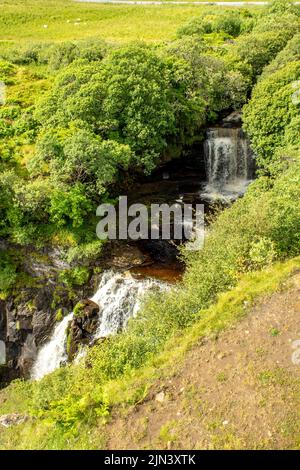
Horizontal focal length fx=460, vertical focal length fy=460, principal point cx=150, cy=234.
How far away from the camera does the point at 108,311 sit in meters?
27.6

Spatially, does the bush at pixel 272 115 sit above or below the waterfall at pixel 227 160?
above

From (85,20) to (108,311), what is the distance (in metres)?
66.3

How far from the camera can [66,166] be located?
30.6 m

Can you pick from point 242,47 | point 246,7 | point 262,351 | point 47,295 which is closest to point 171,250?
point 47,295

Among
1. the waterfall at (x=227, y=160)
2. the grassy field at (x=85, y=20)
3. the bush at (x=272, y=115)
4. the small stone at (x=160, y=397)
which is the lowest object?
the small stone at (x=160, y=397)

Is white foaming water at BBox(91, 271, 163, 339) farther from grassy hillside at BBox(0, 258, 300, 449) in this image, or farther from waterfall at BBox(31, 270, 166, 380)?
grassy hillside at BBox(0, 258, 300, 449)

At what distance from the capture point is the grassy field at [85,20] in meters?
69.1

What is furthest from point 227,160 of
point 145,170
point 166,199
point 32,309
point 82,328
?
point 32,309

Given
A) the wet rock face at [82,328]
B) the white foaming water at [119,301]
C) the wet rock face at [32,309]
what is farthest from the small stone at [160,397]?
the wet rock face at [32,309]

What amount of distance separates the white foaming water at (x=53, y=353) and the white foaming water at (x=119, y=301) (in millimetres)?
2561

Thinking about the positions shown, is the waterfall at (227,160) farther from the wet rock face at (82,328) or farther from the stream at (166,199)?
the wet rock face at (82,328)

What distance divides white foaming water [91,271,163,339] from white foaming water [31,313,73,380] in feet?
8.40

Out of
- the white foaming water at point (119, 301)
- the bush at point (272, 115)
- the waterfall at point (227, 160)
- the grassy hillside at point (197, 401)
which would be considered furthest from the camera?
the waterfall at point (227, 160)

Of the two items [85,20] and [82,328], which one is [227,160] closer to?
[82,328]
